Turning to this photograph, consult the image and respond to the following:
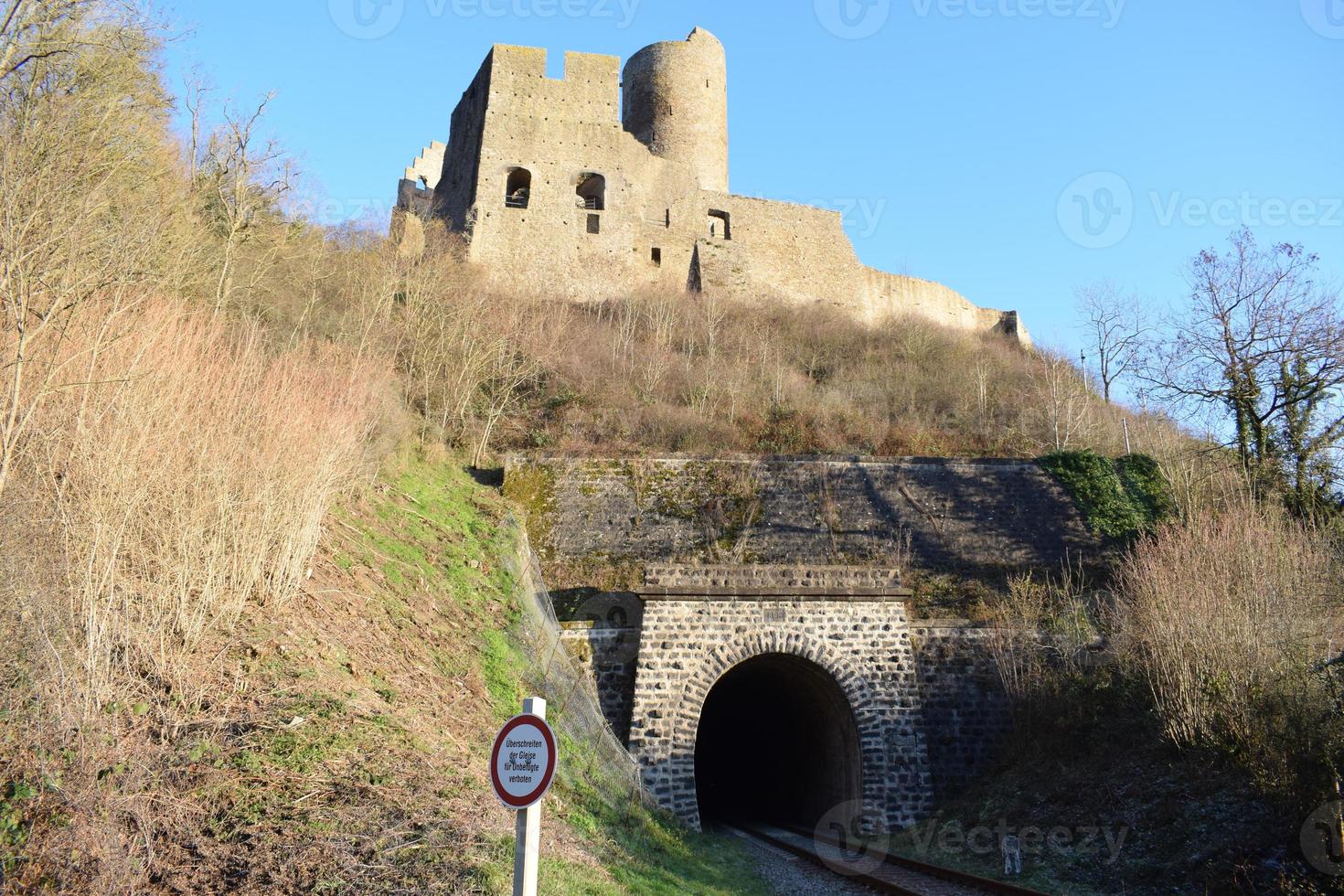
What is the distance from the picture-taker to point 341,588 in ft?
30.0

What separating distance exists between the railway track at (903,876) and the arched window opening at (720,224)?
24.4 m

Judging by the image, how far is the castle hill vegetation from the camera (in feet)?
18.5

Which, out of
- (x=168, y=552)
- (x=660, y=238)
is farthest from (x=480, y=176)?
(x=168, y=552)

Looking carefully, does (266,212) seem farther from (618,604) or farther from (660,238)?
(660,238)

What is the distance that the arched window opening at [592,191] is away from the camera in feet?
105

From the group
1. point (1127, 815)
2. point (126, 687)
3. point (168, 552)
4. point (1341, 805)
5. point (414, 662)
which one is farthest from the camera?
point (1127, 815)

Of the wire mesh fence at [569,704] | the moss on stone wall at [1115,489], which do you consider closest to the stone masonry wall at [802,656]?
the wire mesh fence at [569,704]

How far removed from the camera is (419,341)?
18.4 meters

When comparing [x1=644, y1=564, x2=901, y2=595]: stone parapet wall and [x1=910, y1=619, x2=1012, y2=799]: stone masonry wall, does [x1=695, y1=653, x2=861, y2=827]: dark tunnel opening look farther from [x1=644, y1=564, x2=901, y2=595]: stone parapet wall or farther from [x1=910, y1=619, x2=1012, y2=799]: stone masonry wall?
[x1=910, y1=619, x2=1012, y2=799]: stone masonry wall

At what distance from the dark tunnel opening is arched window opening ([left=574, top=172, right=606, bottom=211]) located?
19.4 m

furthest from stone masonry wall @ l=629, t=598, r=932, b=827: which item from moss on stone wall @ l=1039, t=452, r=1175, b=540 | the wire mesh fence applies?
moss on stone wall @ l=1039, t=452, r=1175, b=540

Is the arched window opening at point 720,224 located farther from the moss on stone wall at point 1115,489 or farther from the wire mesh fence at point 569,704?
the wire mesh fence at point 569,704

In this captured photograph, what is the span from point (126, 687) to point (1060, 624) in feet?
39.6

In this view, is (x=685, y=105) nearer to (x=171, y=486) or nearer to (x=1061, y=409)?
(x=1061, y=409)
